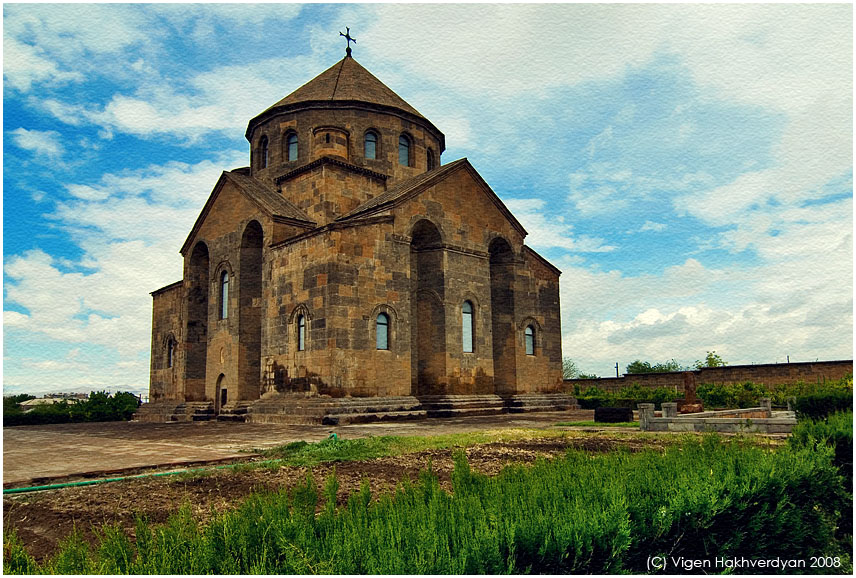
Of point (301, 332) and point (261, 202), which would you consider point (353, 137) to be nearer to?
point (261, 202)

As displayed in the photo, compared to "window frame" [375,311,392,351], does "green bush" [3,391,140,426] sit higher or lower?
lower

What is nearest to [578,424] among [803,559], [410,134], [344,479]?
[344,479]

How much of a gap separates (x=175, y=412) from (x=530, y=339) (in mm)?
14894

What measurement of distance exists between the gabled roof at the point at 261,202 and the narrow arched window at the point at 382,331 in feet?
16.9

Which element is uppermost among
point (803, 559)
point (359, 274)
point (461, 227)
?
point (461, 227)

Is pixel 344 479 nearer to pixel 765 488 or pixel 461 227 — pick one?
pixel 765 488

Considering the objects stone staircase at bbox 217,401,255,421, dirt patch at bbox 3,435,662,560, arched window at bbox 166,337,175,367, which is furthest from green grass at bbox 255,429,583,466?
arched window at bbox 166,337,175,367

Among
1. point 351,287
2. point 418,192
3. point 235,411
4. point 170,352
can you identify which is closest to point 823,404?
point 351,287

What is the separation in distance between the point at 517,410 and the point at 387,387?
19.3ft

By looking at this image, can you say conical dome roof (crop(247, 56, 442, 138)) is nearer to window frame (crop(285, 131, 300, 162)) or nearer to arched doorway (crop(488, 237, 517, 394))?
window frame (crop(285, 131, 300, 162))

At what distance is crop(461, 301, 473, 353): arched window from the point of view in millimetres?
22234

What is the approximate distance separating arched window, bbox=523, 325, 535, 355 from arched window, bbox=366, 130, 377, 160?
9809mm

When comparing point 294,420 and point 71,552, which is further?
point 294,420

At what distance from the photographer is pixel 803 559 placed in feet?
17.8
